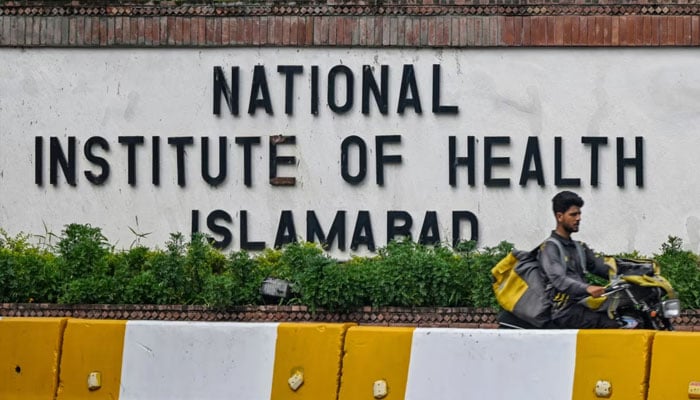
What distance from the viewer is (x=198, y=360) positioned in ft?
37.7

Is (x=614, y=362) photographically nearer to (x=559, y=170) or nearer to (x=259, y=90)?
(x=559, y=170)

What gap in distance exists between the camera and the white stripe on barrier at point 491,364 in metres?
10.5

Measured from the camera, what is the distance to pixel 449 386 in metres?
10.9

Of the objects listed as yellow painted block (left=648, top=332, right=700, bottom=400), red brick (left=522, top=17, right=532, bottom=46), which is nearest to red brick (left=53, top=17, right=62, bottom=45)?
red brick (left=522, top=17, right=532, bottom=46)

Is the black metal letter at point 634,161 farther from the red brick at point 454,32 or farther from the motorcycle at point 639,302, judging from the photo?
the motorcycle at point 639,302

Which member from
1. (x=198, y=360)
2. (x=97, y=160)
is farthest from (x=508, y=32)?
(x=198, y=360)

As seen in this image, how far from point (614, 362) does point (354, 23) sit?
22.7ft

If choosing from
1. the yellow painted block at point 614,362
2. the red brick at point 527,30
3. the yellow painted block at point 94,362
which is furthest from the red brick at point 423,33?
the yellow painted block at point 614,362

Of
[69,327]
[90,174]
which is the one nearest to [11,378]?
[69,327]

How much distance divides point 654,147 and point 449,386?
5987mm

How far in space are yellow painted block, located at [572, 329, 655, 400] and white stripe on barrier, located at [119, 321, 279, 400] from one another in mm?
2102

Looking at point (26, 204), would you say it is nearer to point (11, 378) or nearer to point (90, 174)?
point (90, 174)

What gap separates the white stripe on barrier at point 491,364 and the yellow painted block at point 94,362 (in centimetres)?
209

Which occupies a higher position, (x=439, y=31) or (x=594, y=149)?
(x=439, y=31)
